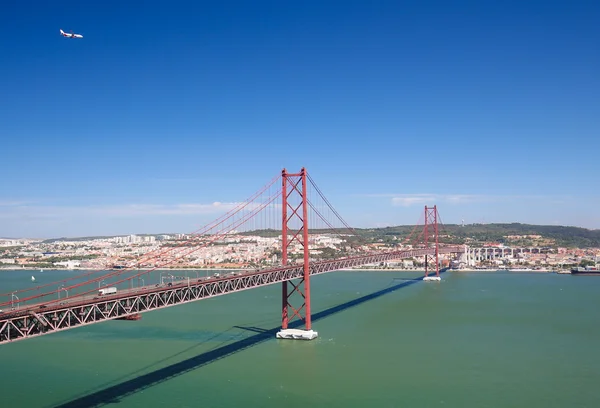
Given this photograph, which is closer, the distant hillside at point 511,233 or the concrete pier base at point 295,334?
the concrete pier base at point 295,334

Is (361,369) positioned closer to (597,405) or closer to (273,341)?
(273,341)

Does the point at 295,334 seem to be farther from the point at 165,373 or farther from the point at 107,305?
the point at 107,305

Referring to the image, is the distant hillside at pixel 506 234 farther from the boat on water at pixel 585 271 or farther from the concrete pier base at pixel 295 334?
the concrete pier base at pixel 295 334

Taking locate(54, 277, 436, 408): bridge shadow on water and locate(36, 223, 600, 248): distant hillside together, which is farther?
locate(36, 223, 600, 248): distant hillside

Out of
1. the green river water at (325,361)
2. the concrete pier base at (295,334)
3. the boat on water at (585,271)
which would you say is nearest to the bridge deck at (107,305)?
the concrete pier base at (295,334)

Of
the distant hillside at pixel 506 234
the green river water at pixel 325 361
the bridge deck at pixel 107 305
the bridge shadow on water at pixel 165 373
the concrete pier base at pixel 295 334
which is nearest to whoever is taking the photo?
the bridge deck at pixel 107 305

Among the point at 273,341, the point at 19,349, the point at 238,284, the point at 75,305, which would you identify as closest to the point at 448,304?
the point at 273,341

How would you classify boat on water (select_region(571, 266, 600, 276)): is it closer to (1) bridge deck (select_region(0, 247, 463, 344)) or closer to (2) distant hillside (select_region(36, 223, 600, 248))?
(2) distant hillside (select_region(36, 223, 600, 248))

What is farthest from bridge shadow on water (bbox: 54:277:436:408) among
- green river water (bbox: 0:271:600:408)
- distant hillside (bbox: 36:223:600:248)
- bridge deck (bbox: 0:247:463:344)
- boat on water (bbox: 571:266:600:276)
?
distant hillside (bbox: 36:223:600:248)

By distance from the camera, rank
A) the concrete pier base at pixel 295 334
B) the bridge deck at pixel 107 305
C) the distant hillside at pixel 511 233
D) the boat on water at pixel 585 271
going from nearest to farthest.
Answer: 1. the bridge deck at pixel 107 305
2. the concrete pier base at pixel 295 334
3. the boat on water at pixel 585 271
4. the distant hillside at pixel 511 233
